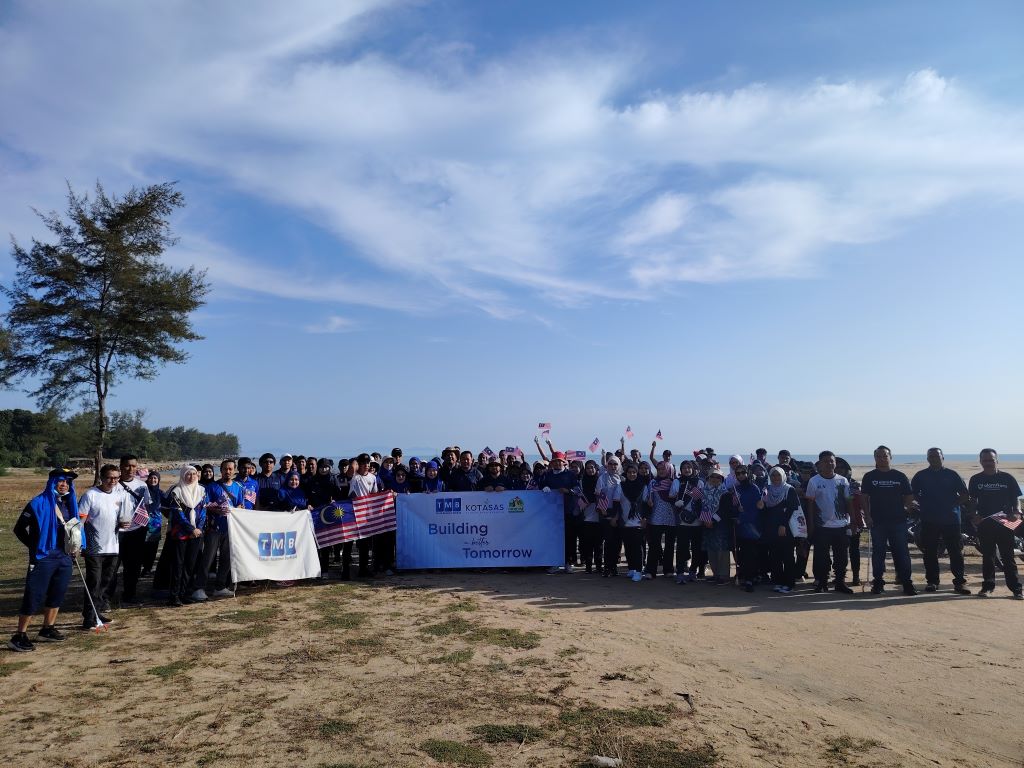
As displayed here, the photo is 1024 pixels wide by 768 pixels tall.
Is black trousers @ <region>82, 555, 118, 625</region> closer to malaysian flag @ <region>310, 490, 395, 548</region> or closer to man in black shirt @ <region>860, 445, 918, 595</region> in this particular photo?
malaysian flag @ <region>310, 490, 395, 548</region>

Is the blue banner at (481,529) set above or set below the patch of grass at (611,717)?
above

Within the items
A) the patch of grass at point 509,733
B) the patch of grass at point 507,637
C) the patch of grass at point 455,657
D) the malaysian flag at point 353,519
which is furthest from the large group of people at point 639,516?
the patch of grass at point 509,733

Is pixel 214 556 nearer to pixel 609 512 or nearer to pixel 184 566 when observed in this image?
pixel 184 566

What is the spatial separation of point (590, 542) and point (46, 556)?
764cm

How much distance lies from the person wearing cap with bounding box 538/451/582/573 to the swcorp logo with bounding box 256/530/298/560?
4.31m

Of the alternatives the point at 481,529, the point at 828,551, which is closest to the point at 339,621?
the point at 481,529

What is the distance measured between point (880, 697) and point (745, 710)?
1.24m

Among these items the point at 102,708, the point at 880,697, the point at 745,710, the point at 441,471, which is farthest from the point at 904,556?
the point at 102,708

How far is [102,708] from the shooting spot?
5.21 m

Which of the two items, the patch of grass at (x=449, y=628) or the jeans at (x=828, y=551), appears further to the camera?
the jeans at (x=828, y=551)

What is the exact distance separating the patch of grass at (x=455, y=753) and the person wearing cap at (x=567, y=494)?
23.2 ft

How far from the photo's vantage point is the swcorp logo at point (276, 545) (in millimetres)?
9867

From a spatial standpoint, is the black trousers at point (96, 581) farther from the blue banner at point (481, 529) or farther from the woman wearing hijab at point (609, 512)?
the woman wearing hijab at point (609, 512)

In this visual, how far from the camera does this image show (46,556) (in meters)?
7.03
